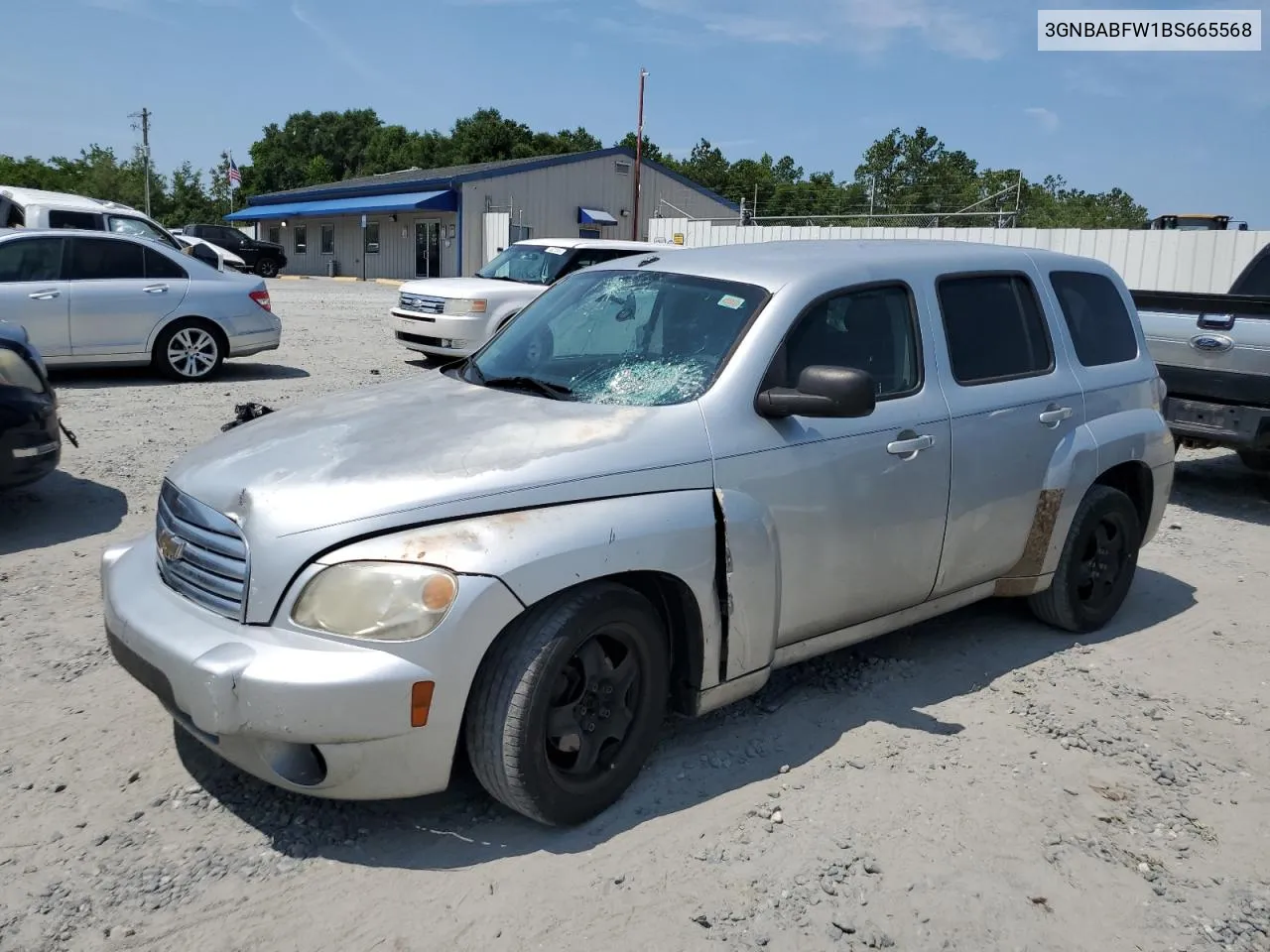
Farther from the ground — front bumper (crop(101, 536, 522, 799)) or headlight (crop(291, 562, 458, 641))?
headlight (crop(291, 562, 458, 641))

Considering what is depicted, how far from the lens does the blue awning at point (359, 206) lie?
36125 millimetres

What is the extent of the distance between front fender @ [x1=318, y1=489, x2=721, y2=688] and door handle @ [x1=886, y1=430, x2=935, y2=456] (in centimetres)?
94

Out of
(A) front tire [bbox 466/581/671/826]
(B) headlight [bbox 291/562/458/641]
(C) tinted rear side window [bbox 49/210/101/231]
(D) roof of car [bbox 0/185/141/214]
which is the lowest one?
(A) front tire [bbox 466/581/671/826]

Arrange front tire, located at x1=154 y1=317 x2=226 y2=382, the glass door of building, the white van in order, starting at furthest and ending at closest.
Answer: the glass door of building, the white van, front tire, located at x1=154 y1=317 x2=226 y2=382

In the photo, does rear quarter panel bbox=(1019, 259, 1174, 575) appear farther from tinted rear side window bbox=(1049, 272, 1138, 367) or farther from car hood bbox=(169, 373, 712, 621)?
car hood bbox=(169, 373, 712, 621)

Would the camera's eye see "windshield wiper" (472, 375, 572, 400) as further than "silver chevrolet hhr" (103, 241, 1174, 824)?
Yes

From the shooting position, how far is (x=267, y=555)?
3018mm

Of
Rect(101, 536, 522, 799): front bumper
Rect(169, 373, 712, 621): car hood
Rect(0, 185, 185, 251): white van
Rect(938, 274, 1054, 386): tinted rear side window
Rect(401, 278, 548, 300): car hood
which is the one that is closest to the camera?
Rect(101, 536, 522, 799): front bumper

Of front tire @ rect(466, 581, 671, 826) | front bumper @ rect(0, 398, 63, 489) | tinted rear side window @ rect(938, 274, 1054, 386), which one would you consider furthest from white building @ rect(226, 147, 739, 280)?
front tire @ rect(466, 581, 671, 826)

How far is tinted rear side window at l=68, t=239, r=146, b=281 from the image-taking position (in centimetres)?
1073

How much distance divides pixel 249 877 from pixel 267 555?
3.03 feet

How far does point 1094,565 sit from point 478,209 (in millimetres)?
33849

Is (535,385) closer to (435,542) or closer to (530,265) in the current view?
(435,542)

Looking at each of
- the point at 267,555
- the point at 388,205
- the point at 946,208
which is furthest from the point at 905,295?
the point at 388,205
